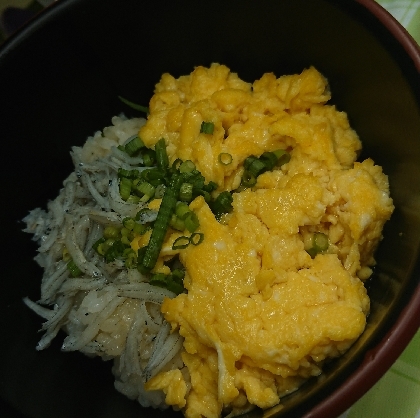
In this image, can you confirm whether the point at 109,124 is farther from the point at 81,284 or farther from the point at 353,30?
the point at 353,30

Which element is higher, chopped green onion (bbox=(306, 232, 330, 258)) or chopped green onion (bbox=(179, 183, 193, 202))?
chopped green onion (bbox=(306, 232, 330, 258))

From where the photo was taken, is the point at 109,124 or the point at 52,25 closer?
the point at 52,25

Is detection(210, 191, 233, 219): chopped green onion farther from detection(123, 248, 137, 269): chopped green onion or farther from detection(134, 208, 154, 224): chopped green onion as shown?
detection(123, 248, 137, 269): chopped green onion

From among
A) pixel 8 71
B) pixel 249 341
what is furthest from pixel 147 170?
pixel 249 341

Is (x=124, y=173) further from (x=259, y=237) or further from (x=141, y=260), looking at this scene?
(x=259, y=237)

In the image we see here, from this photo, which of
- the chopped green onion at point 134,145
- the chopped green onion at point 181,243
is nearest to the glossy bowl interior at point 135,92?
the chopped green onion at point 134,145

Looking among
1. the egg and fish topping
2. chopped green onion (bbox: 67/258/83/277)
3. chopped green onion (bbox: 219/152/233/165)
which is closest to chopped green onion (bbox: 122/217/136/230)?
the egg and fish topping

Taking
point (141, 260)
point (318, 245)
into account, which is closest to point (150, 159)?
point (141, 260)

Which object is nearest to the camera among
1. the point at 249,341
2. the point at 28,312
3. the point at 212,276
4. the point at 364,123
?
the point at 249,341
